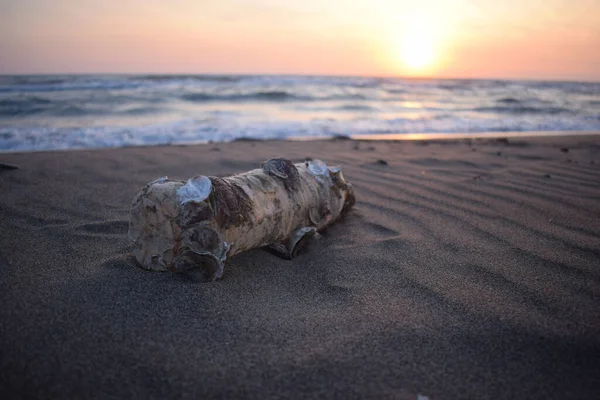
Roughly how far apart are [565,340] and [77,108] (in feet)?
39.9

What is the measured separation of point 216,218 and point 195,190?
179mm

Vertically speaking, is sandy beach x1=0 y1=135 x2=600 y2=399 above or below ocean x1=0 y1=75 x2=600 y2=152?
below

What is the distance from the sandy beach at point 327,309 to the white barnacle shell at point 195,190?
1.58 feet

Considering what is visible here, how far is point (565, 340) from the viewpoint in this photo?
5.94 feet

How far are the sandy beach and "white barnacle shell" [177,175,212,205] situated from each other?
48 cm

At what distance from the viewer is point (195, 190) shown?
2.03m

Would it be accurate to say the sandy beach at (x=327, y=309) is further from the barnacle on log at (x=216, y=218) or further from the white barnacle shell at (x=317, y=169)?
the white barnacle shell at (x=317, y=169)

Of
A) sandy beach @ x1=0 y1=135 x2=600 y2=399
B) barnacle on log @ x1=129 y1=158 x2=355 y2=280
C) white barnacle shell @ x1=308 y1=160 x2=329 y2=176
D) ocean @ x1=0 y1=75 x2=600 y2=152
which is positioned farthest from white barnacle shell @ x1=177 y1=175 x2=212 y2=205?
ocean @ x1=0 y1=75 x2=600 y2=152

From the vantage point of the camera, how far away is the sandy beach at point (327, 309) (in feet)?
5.11

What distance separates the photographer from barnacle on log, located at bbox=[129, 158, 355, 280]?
1991mm

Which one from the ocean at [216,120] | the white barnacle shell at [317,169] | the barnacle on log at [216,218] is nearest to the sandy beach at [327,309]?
the barnacle on log at [216,218]

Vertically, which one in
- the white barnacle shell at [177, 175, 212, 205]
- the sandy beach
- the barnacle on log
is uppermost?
the white barnacle shell at [177, 175, 212, 205]

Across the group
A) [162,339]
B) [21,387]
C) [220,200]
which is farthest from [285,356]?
[21,387]

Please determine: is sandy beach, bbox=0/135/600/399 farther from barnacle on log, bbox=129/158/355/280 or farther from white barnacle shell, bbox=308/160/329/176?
white barnacle shell, bbox=308/160/329/176
